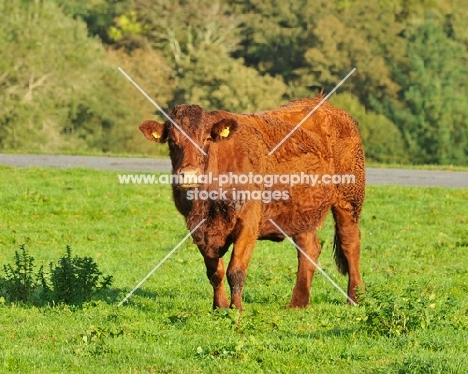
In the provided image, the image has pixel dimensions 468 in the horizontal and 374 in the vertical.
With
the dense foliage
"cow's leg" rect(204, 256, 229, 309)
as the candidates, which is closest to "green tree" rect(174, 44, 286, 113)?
the dense foliage

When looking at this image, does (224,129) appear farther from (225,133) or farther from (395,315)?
(395,315)

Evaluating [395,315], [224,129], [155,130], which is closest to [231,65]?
[155,130]

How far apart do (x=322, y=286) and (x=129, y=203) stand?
8.77 m

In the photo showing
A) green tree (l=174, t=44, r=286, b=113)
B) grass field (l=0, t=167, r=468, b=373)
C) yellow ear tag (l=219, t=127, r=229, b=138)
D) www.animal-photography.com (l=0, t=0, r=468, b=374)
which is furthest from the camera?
green tree (l=174, t=44, r=286, b=113)

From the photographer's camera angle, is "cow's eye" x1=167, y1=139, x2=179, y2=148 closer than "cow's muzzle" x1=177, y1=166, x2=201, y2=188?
No

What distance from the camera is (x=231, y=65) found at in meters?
62.6

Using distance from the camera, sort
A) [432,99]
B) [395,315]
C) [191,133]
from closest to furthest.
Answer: [395,315], [191,133], [432,99]

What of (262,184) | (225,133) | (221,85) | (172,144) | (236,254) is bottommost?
(236,254)

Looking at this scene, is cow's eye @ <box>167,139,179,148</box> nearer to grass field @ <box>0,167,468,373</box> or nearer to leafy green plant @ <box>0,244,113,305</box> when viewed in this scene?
grass field @ <box>0,167,468,373</box>

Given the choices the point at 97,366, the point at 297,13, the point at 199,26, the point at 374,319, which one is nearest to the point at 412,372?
the point at 374,319

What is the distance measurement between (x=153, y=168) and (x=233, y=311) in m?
17.8

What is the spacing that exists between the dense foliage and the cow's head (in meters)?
43.8

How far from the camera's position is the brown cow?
10.1 metres

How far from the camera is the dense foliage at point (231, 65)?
57938 millimetres
